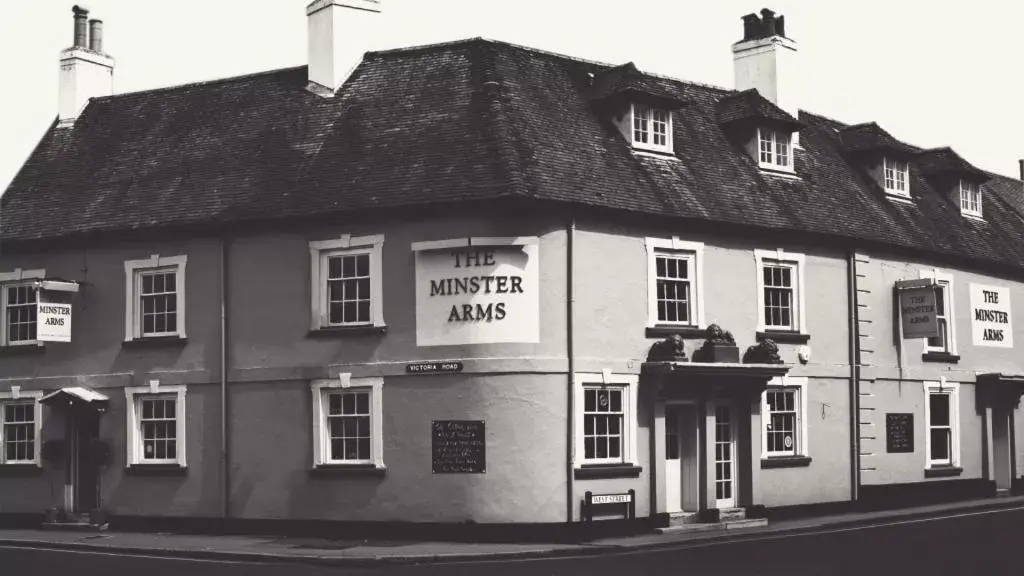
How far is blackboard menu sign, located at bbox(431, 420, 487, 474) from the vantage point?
24.2 metres

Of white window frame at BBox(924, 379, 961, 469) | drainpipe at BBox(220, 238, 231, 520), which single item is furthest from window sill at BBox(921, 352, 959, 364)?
drainpipe at BBox(220, 238, 231, 520)

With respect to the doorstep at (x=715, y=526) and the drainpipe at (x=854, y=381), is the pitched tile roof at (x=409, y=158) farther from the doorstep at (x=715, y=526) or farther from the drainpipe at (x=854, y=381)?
the doorstep at (x=715, y=526)

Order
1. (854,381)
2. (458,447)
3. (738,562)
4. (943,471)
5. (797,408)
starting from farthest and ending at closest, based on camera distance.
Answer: (943,471) < (854,381) < (797,408) < (458,447) < (738,562)

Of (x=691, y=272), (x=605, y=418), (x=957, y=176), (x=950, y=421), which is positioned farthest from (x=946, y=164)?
(x=605, y=418)

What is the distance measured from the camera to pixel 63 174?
3028cm

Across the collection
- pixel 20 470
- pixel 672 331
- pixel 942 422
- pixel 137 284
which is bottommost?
pixel 20 470

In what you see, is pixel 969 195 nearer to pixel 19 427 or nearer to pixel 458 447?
pixel 458 447

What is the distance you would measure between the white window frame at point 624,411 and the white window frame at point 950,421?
10.0 metres

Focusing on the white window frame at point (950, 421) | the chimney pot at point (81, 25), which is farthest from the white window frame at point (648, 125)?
the chimney pot at point (81, 25)

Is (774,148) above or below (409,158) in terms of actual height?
above

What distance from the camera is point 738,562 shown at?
64.6 feet

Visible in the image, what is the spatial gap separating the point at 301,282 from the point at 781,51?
13674 millimetres

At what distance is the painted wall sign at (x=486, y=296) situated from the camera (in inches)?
960

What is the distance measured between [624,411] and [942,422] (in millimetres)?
11278
